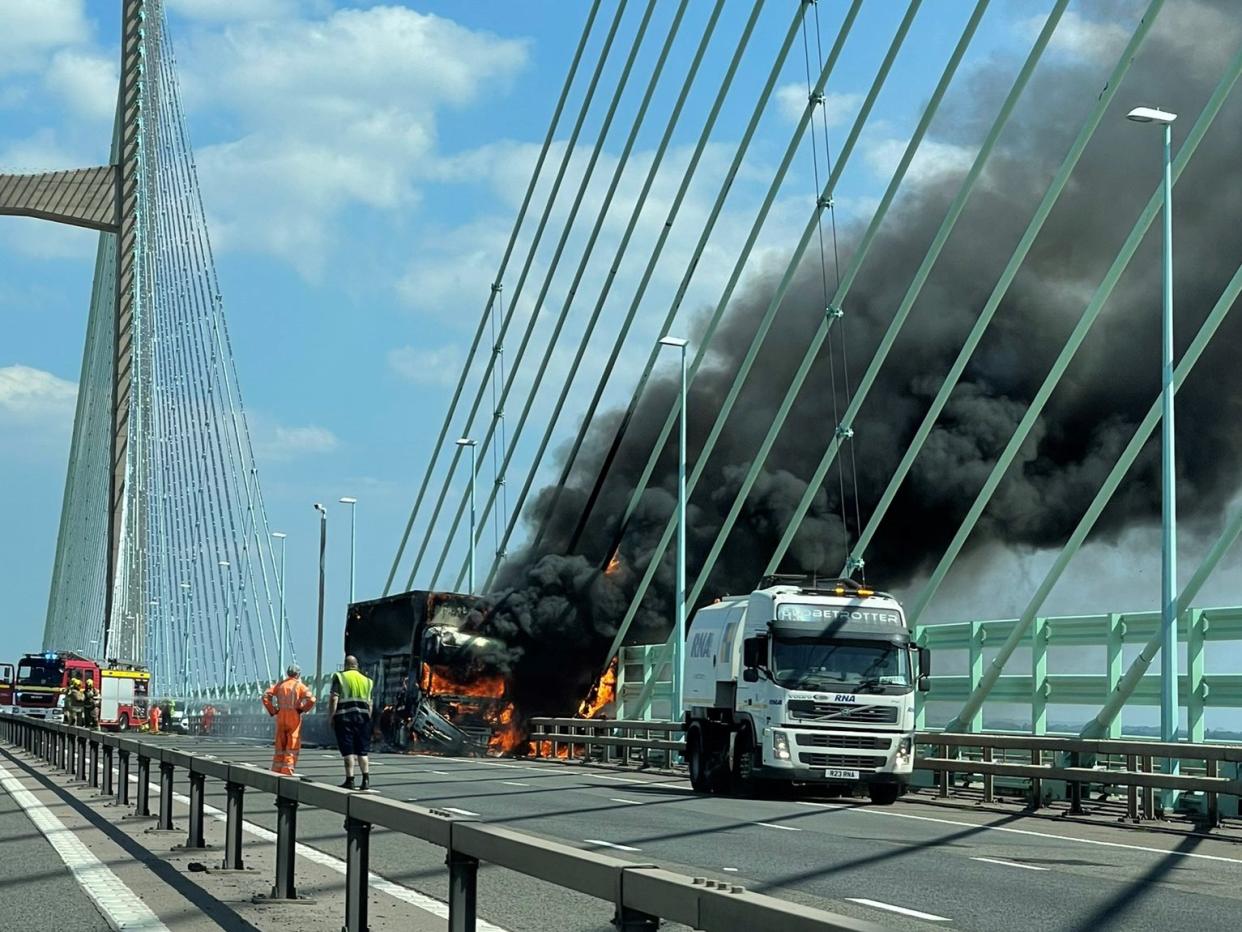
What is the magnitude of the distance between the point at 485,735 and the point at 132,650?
27.7 meters

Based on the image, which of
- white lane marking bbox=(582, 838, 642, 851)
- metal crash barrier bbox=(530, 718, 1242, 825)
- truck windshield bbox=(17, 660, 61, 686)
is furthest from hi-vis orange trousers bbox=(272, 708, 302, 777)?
truck windshield bbox=(17, 660, 61, 686)

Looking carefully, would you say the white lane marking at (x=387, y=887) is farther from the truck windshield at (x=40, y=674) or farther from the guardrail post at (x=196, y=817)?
the truck windshield at (x=40, y=674)

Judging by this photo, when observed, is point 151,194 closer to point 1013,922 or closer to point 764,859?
point 764,859

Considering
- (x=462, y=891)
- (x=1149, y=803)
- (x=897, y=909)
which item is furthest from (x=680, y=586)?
(x=462, y=891)

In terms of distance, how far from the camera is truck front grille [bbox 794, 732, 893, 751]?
2320 cm

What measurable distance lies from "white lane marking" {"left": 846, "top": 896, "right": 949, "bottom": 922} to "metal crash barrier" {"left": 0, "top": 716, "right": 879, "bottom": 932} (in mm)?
3363

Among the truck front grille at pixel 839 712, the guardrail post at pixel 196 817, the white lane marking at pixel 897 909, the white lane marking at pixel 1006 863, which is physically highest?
the truck front grille at pixel 839 712

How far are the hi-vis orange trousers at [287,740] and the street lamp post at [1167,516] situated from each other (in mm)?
10445

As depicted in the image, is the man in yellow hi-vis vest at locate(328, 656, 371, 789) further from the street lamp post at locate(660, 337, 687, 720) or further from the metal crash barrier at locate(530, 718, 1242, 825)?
the street lamp post at locate(660, 337, 687, 720)

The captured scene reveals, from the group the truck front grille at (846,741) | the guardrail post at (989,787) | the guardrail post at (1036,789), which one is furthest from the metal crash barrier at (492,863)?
the guardrail post at (989,787)

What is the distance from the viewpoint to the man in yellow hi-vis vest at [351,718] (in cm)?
2111

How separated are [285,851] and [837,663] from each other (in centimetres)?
1438

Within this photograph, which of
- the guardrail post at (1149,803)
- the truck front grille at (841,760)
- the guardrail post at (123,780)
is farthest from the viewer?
the truck front grille at (841,760)

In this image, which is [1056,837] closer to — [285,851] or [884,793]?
[884,793]
